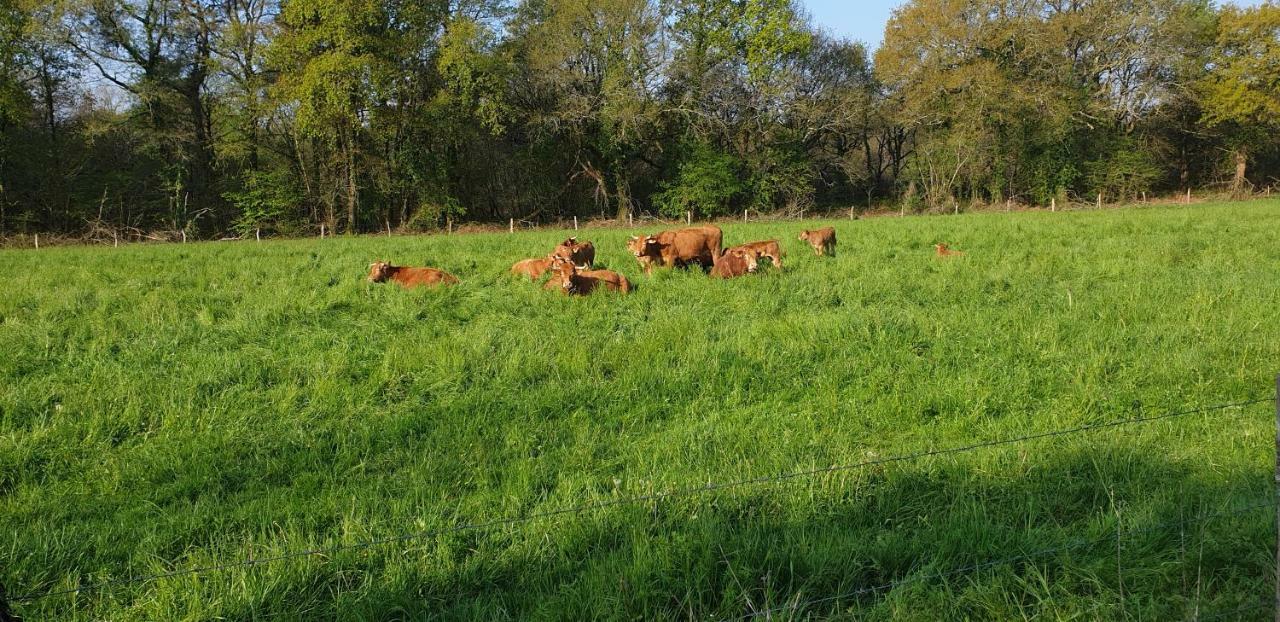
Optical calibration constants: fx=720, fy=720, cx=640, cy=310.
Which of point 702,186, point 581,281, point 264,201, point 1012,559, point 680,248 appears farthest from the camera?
point 702,186

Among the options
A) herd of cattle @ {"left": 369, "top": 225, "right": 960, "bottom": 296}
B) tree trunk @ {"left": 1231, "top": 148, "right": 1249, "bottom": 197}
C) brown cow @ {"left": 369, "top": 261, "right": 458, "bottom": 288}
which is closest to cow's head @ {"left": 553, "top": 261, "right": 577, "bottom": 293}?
herd of cattle @ {"left": 369, "top": 225, "right": 960, "bottom": 296}

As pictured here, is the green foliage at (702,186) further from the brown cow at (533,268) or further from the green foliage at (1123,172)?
the brown cow at (533,268)

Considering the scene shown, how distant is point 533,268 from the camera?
1214 cm

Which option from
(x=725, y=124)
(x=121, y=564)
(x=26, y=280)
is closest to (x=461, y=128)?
(x=725, y=124)

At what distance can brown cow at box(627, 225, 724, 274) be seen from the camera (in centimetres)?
1323

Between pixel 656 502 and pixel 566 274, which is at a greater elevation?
pixel 566 274

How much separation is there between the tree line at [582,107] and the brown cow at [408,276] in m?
24.1

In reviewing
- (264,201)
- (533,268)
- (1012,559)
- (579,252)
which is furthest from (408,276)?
(264,201)

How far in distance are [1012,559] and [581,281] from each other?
25.4 feet

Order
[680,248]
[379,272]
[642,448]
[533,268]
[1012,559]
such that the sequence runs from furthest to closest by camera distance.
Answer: [680,248]
[533,268]
[379,272]
[642,448]
[1012,559]

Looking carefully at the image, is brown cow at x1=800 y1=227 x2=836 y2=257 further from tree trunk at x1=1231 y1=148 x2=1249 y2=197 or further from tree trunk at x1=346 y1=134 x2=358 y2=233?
tree trunk at x1=1231 y1=148 x2=1249 y2=197

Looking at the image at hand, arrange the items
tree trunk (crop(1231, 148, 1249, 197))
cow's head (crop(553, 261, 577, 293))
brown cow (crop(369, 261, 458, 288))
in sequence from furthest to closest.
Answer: tree trunk (crop(1231, 148, 1249, 197))
brown cow (crop(369, 261, 458, 288))
cow's head (crop(553, 261, 577, 293))

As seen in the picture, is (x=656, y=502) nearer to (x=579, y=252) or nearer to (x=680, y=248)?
(x=680, y=248)

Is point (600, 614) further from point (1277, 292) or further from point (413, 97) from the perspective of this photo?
point (413, 97)
